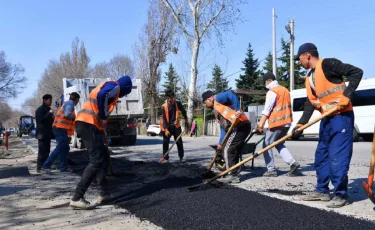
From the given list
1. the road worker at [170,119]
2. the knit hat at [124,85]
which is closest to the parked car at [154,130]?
the road worker at [170,119]

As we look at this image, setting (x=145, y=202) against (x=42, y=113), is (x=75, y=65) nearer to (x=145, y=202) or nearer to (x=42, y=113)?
(x=42, y=113)

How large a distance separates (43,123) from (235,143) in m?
4.22

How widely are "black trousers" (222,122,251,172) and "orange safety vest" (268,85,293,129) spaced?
0.50m

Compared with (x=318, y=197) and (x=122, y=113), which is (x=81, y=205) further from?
(x=122, y=113)

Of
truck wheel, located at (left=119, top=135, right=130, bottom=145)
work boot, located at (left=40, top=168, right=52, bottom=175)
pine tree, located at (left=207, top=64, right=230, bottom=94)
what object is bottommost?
work boot, located at (left=40, top=168, right=52, bottom=175)

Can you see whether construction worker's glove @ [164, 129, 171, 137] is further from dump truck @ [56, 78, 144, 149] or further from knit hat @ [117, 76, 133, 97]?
dump truck @ [56, 78, 144, 149]

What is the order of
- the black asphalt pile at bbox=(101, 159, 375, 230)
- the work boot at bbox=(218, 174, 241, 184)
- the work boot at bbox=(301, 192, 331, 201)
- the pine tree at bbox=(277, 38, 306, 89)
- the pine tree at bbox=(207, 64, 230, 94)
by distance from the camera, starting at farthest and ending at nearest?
1. the pine tree at bbox=(207, 64, 230, 94)
2. the pine tree at bbox=(277, 38, 306, 89)
3. the work boot at bbox=(218, 174, 241, 184)
4. the work boot at bbox=(301, 192, 331, 201)
5. the black asphalt pile at bbox=(101, 159, 375, 230)

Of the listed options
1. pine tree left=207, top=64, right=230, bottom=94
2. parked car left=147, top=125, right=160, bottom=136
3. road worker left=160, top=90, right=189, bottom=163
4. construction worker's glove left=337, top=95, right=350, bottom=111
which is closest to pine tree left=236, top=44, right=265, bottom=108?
pine tree left=207, top=64, right=230, bottom=94

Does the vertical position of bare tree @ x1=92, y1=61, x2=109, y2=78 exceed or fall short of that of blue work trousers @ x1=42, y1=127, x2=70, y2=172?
it exceeds it

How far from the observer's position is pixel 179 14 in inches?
1014

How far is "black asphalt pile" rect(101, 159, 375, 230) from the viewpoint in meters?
3.50

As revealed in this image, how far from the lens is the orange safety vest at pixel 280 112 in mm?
6293

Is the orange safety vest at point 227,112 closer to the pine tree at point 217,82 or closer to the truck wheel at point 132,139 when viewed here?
the truck wheel at point 132,139

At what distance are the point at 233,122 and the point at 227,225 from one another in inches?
101
